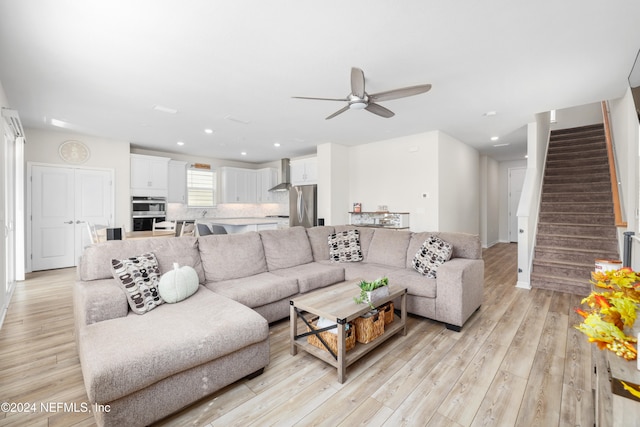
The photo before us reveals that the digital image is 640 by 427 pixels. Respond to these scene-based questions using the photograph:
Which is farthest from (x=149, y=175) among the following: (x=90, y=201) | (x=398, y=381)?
(x=398, y=381)

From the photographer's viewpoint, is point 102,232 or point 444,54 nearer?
point 444,54

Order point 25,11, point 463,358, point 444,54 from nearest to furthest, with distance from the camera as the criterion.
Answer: point 25,11 < point 463,358 < point 444,54

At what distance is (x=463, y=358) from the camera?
2.31 meters

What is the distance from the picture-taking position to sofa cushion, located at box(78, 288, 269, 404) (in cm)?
140

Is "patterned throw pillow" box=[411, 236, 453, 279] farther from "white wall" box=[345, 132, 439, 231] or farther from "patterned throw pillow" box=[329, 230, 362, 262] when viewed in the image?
"white wall" box=[345, 132, 439, 231]

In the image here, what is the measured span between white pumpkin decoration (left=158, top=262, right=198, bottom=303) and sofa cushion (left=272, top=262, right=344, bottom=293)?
1.01 meters

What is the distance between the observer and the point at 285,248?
3.59 meters

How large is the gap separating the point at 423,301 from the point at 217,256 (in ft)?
7.11

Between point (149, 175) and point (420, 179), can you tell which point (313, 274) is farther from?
point (149, 175)

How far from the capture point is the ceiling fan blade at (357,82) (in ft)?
7.88

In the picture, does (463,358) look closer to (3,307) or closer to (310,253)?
(310,253)

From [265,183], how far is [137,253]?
20.4ft

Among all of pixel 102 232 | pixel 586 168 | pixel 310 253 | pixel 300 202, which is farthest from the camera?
pixel 300 202

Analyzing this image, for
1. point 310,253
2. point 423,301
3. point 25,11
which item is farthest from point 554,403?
point 25,11
